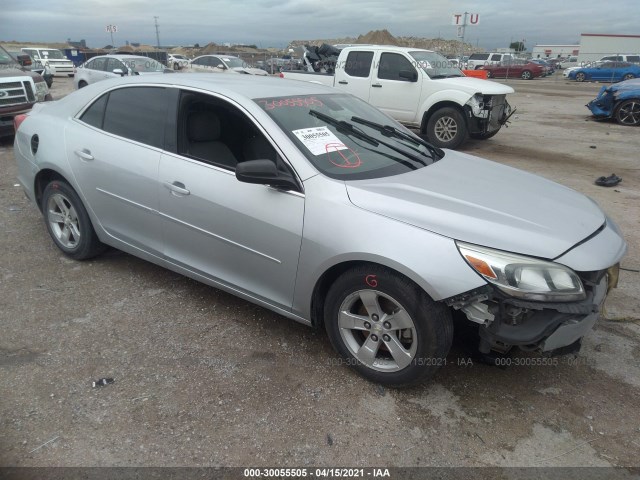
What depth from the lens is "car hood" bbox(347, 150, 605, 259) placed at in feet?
8.13

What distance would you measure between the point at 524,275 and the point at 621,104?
13.1 metres

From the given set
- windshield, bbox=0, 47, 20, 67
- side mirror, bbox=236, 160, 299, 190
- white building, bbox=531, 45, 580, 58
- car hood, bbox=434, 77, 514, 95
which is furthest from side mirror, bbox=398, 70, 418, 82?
white building, bbox=531, 45, 580, 58

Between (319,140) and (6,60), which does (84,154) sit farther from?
(6,60)

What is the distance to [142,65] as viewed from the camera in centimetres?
1538

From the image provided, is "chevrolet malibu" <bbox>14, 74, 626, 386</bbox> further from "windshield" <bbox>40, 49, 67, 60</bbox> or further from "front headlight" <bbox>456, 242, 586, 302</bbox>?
"windshield" <bbox>40, 49, 67, 60</bbox>

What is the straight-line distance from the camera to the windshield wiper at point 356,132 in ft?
11.1

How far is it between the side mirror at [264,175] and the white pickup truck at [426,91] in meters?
6.71

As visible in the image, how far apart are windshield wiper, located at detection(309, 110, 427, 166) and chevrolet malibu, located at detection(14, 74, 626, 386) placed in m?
0.02

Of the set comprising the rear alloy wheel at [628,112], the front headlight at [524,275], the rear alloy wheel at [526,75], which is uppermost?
the front headlight at [524,275]

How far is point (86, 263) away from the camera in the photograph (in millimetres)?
4273

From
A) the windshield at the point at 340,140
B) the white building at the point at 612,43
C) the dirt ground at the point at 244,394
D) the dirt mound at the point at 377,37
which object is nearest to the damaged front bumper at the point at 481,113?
the dirt ground at the point at 244,394

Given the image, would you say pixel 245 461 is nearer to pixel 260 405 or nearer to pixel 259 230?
pixel 260 405

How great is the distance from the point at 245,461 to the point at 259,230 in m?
1.27

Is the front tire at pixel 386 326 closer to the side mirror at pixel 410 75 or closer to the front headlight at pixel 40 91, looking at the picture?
the side mirror at pixel 410 75
